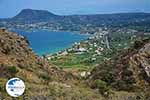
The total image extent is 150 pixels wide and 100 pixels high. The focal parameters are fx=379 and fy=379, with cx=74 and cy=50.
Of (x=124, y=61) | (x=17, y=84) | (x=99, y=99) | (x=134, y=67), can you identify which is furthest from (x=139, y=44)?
(x=17, y=84)

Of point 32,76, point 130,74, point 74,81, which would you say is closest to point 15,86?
point 32,76

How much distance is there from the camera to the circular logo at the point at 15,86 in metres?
9.26

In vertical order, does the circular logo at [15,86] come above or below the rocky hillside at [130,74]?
above

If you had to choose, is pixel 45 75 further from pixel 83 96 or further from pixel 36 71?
pixel 83 96

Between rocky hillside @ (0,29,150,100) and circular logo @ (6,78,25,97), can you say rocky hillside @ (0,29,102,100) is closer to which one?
rocky hillside @ (0,29,150,100)

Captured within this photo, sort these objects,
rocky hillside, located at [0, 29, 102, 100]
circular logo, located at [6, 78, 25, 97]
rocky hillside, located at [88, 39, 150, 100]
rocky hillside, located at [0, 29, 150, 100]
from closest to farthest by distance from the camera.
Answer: circular logo, located at [6, 78, 25, 97]
rocky hillside, located at [0, 29, 102, 100]
rocky hillside, located at [0, 29, 150, 100]
rocky hillside, located at [88, 39, 150, 100]

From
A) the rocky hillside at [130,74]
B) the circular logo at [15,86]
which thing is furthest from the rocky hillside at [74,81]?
the circular logo at [15,86]

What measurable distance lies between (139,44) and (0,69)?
1276cm

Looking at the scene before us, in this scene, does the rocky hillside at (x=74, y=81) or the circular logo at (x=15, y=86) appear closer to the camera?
the circular logo at (x=15, y=86)

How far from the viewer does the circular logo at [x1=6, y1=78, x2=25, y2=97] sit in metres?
9.26

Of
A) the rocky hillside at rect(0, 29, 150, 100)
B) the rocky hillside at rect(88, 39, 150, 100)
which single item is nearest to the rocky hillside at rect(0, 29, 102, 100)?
the rocky hillside at rect(0, 29, 150, 100)

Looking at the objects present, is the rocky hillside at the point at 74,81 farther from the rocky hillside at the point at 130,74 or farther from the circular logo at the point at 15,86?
the circular logo at the point at 15,86

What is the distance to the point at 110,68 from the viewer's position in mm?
24438

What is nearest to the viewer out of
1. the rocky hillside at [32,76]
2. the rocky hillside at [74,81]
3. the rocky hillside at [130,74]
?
the rocky hillside at [32,76]
